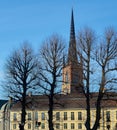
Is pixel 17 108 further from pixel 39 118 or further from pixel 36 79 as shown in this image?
pixel 36 79

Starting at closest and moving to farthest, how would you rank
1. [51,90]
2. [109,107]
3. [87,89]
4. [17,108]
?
[87,89] → [51,90] → [109,107] → [17,108]

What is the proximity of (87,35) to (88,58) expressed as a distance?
2.80 meters

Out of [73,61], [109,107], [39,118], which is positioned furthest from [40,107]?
[73,61]

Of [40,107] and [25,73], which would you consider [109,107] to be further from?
[25,73]

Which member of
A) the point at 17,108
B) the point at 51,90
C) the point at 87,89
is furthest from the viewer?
the point at 17,108

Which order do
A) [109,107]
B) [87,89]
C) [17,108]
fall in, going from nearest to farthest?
[87,89]
[109,107]
[17,108]

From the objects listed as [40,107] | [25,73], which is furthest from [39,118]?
[25,73]

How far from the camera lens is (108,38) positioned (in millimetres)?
43594

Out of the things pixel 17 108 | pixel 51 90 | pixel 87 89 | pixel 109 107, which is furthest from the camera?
pixel 17 108

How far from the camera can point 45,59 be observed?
4800cm

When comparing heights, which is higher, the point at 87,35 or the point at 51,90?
the point at 87,35

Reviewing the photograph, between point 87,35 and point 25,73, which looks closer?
point 87,35

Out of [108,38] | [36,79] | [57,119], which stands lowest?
[57,119]

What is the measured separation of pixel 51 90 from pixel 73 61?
5.46m
